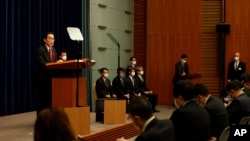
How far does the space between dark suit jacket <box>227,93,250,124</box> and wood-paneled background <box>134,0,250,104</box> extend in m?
8.42

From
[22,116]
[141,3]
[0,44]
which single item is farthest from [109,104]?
[141,3]

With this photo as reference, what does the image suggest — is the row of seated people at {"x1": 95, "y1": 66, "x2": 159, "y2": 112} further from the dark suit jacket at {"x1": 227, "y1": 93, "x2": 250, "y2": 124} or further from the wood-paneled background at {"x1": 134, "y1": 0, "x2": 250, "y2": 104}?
the dark suit jacket at {"x1": 227, "y1": 93, "x2": 250, "y2": 124}

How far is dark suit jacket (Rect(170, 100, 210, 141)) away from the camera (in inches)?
155

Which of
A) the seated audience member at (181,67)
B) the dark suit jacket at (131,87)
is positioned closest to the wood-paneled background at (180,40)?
the seated audience member at (181,67)

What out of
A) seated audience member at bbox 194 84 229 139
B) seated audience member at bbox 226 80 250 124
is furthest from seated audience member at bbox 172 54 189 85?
seated audience member at bbox 194 84 229 139

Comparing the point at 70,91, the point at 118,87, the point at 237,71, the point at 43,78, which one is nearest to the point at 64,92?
the point at 70,91

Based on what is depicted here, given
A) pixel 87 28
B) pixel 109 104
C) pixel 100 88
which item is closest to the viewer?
pixel 109 104

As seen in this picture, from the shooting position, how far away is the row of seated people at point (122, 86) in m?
9.91

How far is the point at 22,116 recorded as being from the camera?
32.5 feet

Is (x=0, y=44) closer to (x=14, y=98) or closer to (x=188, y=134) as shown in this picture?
(x=14, y=98)

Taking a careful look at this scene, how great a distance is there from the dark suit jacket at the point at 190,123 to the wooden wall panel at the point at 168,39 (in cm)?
955

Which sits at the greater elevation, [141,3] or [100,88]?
[141,3]

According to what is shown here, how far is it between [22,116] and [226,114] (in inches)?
240

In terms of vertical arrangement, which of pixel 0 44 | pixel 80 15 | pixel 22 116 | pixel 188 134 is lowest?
pixel 22 116
